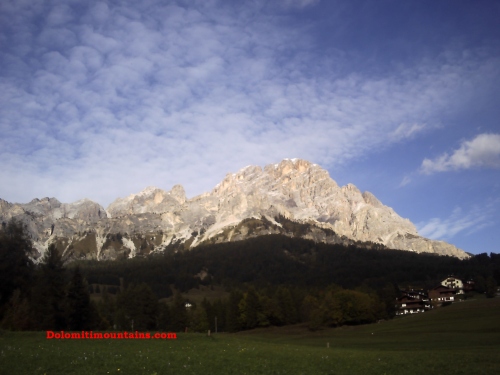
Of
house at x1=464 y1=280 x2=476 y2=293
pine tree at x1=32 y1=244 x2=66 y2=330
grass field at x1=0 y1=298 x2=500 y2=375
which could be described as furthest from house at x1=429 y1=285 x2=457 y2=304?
grass field at x1=0 y1=298 x2=500 y2=375

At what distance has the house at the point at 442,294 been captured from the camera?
168 meters

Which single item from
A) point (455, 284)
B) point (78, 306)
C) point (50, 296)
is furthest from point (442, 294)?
point (50, 296)

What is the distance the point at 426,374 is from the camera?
2638 centimetres

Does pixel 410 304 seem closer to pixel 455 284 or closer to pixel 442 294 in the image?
pixel 442 294

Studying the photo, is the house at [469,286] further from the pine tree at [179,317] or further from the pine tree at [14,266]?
the pine tree at [14,266]

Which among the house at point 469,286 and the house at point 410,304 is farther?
the house at point 469,286

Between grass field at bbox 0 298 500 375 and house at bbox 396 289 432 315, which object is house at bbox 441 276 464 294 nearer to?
house at bbox 396 289 432 315

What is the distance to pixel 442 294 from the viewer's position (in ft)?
559

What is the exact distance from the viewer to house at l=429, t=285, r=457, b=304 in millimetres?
167500

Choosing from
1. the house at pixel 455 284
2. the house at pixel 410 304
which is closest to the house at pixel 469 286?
the house at pixel 455 284

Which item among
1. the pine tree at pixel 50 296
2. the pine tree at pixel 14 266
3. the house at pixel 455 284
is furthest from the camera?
the house at pixel 455 284

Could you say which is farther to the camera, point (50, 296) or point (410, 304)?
point (410, 304)

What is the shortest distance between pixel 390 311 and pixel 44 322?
106 m

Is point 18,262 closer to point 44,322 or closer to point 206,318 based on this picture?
point 44,322
